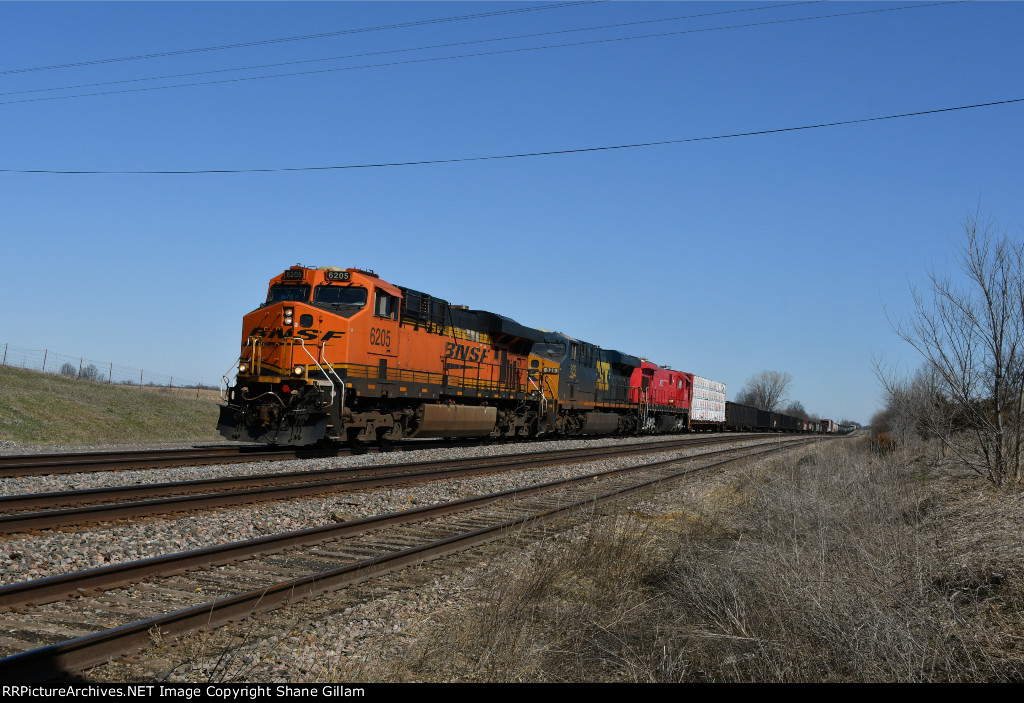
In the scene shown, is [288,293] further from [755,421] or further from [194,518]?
[755,421]

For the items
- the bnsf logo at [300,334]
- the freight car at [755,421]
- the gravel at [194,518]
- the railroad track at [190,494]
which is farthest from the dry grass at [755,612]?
the freight car at [755,421]

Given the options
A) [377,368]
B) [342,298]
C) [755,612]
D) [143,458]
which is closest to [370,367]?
[377,368]

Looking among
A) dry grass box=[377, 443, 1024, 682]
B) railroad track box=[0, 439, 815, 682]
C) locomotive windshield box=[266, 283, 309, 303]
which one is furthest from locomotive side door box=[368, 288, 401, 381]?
dry grass box=[377, 443, 1024, 682]

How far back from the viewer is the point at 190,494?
1035cm

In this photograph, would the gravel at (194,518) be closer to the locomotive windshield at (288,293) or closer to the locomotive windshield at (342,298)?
the locomotive windshield at (342,298)

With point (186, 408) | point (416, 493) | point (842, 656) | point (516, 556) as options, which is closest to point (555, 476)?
point (416, 493)

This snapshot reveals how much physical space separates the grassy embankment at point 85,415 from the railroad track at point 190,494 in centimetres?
1241

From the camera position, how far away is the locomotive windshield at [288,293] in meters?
17.0

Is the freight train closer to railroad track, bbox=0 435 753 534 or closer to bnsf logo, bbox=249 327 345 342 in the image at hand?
bnsf logo, bbox=249 327 345 342

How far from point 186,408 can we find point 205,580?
97.6ft

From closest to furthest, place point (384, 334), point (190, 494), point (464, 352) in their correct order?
point (190, 494) < point (384, 334) < point (464, 352)

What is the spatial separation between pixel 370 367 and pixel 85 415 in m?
14.6

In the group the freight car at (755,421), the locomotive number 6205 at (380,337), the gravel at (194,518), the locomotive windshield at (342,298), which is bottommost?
the gravel at (194,518)

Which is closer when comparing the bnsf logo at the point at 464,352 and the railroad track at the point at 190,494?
the railroad track at the point at 190,494
